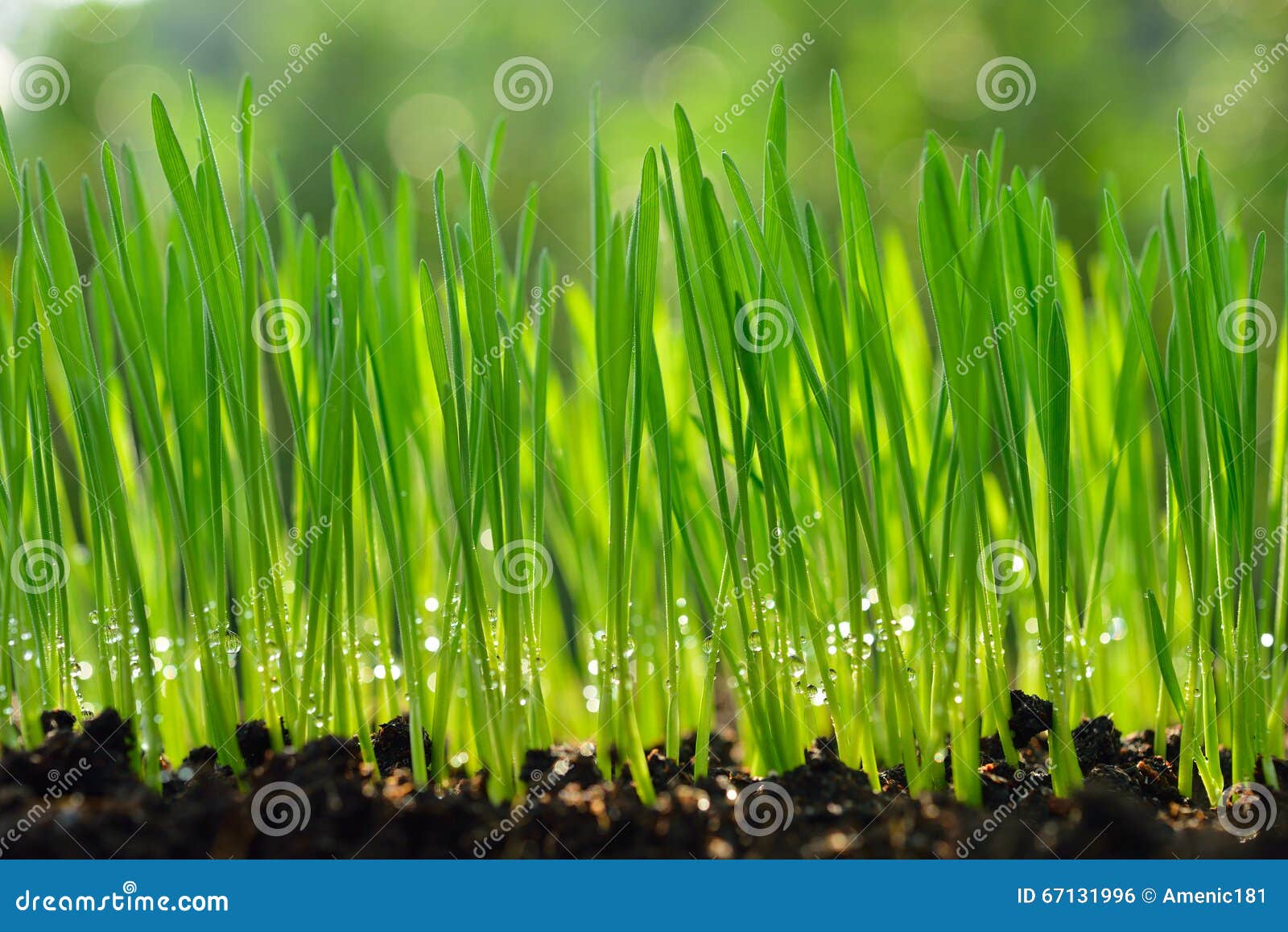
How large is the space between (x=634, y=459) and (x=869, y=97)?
2185 mm

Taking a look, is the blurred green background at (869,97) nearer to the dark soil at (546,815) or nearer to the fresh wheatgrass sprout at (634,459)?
the fresh wheatgrass sprout at (634,459)

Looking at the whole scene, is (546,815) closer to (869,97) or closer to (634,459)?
(634,459)

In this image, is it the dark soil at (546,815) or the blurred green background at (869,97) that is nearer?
the dark soil at (546,815)

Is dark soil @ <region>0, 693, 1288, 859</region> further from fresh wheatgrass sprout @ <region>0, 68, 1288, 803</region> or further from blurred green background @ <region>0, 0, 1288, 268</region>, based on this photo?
blurred green background @ <region>0, 0, 1288, 268</region>

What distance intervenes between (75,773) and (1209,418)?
1.10 m

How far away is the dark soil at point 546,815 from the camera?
68 centimetres

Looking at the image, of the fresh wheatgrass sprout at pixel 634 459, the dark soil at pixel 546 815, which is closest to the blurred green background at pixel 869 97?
the fresh wheatgrass sprout at pixel 634 459

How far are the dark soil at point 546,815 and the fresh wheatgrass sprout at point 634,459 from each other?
49 millimetres

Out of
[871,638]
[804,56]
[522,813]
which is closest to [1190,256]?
[871,638]

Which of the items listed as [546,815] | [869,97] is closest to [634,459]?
[546,815]

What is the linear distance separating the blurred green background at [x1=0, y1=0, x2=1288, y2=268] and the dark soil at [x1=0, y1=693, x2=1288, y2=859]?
1380 millimetres

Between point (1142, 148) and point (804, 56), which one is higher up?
point (804, 56)

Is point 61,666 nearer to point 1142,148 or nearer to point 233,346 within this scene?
point 233,346

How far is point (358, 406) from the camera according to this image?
0.88 meters
